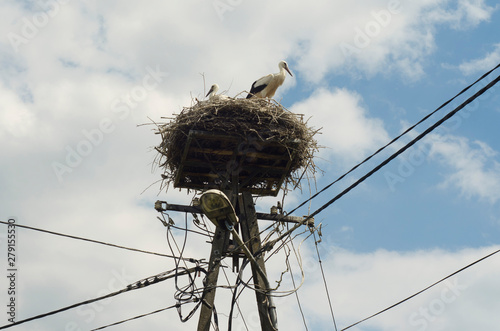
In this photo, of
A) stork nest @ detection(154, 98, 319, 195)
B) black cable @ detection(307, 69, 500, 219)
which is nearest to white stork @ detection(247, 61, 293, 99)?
stork nest @ detection(154, 98, 319, 195)

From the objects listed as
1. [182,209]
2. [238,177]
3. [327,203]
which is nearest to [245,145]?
[238,177]

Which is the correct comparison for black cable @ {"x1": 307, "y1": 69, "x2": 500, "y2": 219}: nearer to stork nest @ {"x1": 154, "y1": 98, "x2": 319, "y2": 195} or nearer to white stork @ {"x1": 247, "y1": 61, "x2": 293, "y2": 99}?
stork nest @ {"x1": 154, "y1": 98, "x2": 319, "y2": 195}

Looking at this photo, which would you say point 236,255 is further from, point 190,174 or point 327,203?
point 327,203

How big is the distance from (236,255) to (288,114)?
1.84 metres

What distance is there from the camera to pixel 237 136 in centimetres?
776

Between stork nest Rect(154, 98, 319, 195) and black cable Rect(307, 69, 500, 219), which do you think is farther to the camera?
stork nest Rect(154, 98, 319, 195)

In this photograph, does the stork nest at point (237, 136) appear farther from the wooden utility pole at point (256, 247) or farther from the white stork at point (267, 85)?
the white stork at point (267, 85)

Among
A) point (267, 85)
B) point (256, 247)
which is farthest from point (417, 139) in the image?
point (267, 85)

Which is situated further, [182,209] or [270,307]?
[182,209]

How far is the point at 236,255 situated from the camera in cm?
786

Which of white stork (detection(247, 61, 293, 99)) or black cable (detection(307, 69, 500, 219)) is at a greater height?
white stork (detection(247, 61, 293, 99))

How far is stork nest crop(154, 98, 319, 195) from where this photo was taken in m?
7.75

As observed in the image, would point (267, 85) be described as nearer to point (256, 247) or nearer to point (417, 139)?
point (256, 247)

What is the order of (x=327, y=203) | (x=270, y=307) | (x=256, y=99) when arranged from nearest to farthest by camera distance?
(x=327, y=203) → (x=270, y=307) → (x=256, y=99)
